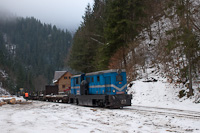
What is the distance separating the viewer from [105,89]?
16797 mm

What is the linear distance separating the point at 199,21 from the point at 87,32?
2238 cm

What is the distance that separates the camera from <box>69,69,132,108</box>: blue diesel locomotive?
15.8 m

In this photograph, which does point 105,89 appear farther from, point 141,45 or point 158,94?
point 141,45

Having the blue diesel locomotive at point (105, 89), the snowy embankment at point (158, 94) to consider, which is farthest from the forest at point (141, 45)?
the blue diesel locomotive at point (105, 89)

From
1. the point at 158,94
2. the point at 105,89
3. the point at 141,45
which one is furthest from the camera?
the point at 141,45

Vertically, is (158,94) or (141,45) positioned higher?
(141,45)

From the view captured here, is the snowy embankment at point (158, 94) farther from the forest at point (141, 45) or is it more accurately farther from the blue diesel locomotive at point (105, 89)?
the blue diesel locomotive at point (105, 89)

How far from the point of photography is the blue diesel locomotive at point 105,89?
1583 cm

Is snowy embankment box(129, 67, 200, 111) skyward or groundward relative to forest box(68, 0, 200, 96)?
groundward

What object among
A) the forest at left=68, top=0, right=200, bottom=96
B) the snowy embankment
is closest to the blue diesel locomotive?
the snowy embankment

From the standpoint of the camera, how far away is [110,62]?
91.6 ft

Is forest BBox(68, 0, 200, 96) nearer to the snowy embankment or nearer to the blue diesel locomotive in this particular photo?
the snowy embankment

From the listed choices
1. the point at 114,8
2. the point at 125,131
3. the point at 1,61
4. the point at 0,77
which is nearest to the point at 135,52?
the point at 114,8

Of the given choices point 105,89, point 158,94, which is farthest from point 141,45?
point 105,89
